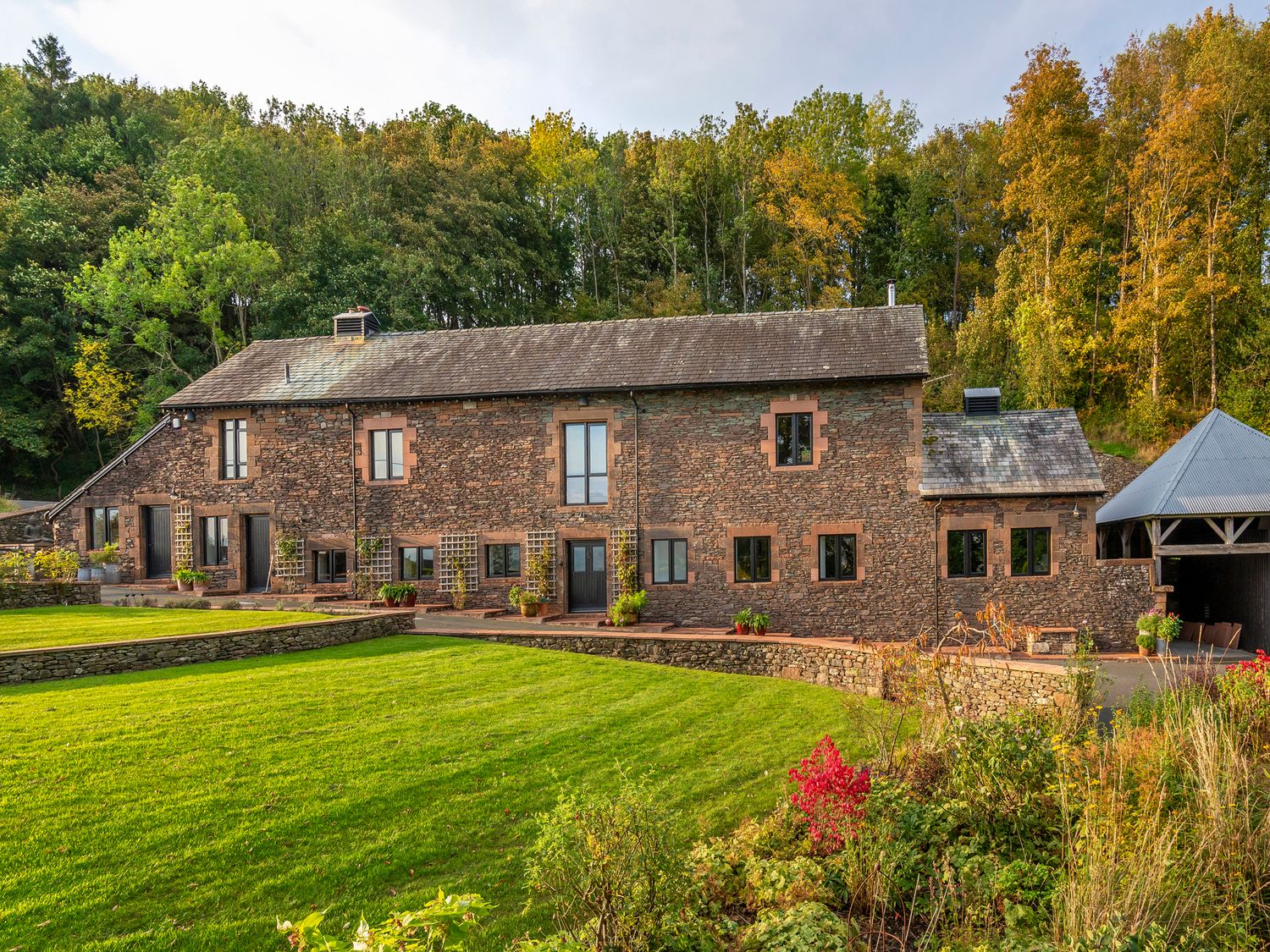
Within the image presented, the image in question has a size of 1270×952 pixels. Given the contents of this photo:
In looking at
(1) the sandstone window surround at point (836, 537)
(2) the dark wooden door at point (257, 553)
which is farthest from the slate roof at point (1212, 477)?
(2) the dark wooden door at point (257, 553)

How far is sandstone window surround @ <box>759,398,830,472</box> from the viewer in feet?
60.7

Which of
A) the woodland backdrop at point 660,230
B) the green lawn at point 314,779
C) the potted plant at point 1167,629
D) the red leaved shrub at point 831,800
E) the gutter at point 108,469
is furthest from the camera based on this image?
the woodland backdrop at point 660,230

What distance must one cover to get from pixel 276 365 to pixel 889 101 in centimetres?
3829

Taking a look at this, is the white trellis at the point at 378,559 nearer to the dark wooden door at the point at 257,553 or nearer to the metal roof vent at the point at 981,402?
the dark wooden door at the point at 257,553

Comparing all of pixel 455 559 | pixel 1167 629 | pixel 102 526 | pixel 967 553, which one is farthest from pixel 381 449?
pixel 1167 629

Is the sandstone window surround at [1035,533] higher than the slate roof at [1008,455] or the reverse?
the reverse

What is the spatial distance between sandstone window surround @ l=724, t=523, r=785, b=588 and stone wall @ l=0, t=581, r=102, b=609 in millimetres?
15978

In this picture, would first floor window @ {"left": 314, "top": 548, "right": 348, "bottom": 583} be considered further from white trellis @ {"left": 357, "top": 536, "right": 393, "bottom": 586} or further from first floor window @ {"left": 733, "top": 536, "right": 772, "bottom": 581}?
first floor window @ {"left": 733, "top": 536, "right": 772, "bottom": 581}

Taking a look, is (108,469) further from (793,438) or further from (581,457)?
(793,438)

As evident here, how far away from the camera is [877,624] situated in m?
18.0

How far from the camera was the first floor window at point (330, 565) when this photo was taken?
69.2 ft

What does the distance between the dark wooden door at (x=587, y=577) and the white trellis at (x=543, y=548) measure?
0.59 metres

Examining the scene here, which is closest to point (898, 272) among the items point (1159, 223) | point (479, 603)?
point (1159, 223)

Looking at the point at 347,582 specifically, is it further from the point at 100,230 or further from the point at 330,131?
the point at 330,131
